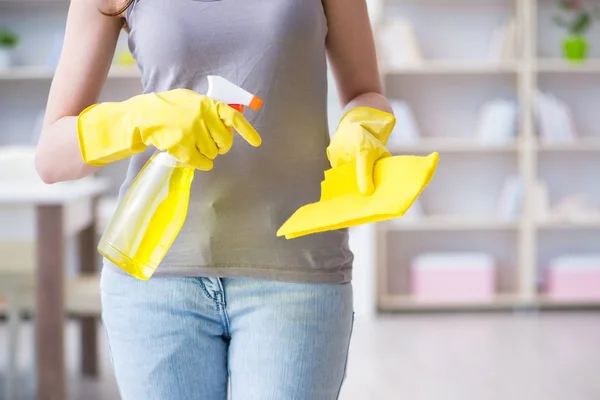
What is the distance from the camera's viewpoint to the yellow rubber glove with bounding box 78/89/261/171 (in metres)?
0.95

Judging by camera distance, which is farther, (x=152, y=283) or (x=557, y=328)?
(x=557, y=328)

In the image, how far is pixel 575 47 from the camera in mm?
4754

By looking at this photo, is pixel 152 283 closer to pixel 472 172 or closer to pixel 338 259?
pixel 338 259

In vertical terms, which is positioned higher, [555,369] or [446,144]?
[446,144]

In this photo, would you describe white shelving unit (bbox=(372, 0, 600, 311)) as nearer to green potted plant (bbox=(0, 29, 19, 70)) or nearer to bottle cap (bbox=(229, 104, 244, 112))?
green potted plant (bbox=(0, 29, 19, 70))

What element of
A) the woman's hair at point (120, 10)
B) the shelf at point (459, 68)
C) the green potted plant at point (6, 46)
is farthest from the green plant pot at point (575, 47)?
the woman's hair at point (120, 10)

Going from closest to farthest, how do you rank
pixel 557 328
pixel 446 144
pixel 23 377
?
pixel 23 377 → pixel 557 328 → pixel 446 144

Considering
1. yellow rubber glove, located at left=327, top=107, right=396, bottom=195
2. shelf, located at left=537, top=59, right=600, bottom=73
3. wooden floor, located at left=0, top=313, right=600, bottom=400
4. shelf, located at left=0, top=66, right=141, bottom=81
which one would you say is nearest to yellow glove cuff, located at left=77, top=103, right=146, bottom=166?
yellow rubber glove, located at left=327, top=107, right=396, bottom=195

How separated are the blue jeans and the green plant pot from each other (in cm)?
405

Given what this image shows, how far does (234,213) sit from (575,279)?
4016 millimetres

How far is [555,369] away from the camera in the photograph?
3467 mm

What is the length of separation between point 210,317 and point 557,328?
11.7 ft

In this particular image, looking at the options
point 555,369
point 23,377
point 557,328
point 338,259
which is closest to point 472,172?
point 557,328

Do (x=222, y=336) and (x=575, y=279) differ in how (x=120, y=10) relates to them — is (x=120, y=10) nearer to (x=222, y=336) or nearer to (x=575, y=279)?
(x=222, y=336)
